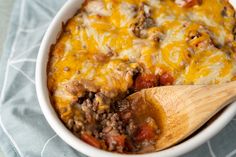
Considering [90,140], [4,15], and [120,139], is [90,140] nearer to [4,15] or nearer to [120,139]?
[120,139]

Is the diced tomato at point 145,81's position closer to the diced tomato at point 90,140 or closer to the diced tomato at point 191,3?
the diced tomato at point 90,140

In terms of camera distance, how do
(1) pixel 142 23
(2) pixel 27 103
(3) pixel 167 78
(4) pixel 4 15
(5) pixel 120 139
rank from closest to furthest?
(5) pixel 120 139, (3) pixel 167 78, (1) pixel 142 23, (2) pixel 27 103, (4) pixel 4 15

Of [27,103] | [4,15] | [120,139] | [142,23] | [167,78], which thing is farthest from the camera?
[4,15]

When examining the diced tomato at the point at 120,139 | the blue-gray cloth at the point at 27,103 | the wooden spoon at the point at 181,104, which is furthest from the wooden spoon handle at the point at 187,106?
the blue-gray cloth at the point at 27,103

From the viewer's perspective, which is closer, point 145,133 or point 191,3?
point 145,133

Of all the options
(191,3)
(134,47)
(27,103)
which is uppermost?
(191,3)

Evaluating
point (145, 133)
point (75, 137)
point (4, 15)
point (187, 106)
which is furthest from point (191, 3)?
point (4, 15)

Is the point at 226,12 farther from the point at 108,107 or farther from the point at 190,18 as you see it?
the point at 108,107
